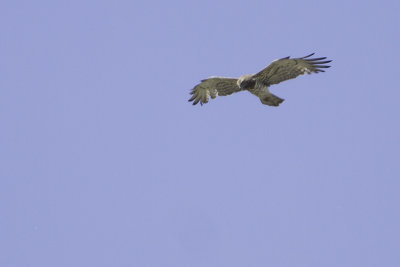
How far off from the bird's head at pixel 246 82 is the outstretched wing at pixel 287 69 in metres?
0.14

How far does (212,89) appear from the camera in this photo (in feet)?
77.7

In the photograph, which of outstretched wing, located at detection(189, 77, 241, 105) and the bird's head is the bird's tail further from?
outstretched wing, located at detection(189, 77, 241, 105)

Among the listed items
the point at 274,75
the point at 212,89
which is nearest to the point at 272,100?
the point at 274,75

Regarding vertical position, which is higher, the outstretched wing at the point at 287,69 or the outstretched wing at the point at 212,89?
the outstretched wing at the point at 212,89

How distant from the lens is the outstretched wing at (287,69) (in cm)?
2147

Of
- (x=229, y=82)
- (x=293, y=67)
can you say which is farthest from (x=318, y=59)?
(x=229, y=82)

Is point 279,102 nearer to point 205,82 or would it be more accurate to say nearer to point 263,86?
point 263,86

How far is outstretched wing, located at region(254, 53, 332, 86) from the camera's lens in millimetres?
21469

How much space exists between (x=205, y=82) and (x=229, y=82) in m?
0.71

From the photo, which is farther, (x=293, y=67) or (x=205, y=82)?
(x=205, y=82)

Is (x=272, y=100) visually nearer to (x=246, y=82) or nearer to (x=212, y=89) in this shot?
(x=246, y=82)

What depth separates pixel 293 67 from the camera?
21734mm

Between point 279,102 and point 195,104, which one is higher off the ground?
point 195,104

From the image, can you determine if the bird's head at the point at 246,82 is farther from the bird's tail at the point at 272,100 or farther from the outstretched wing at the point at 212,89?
the outstretched wing at the point at 212,89
